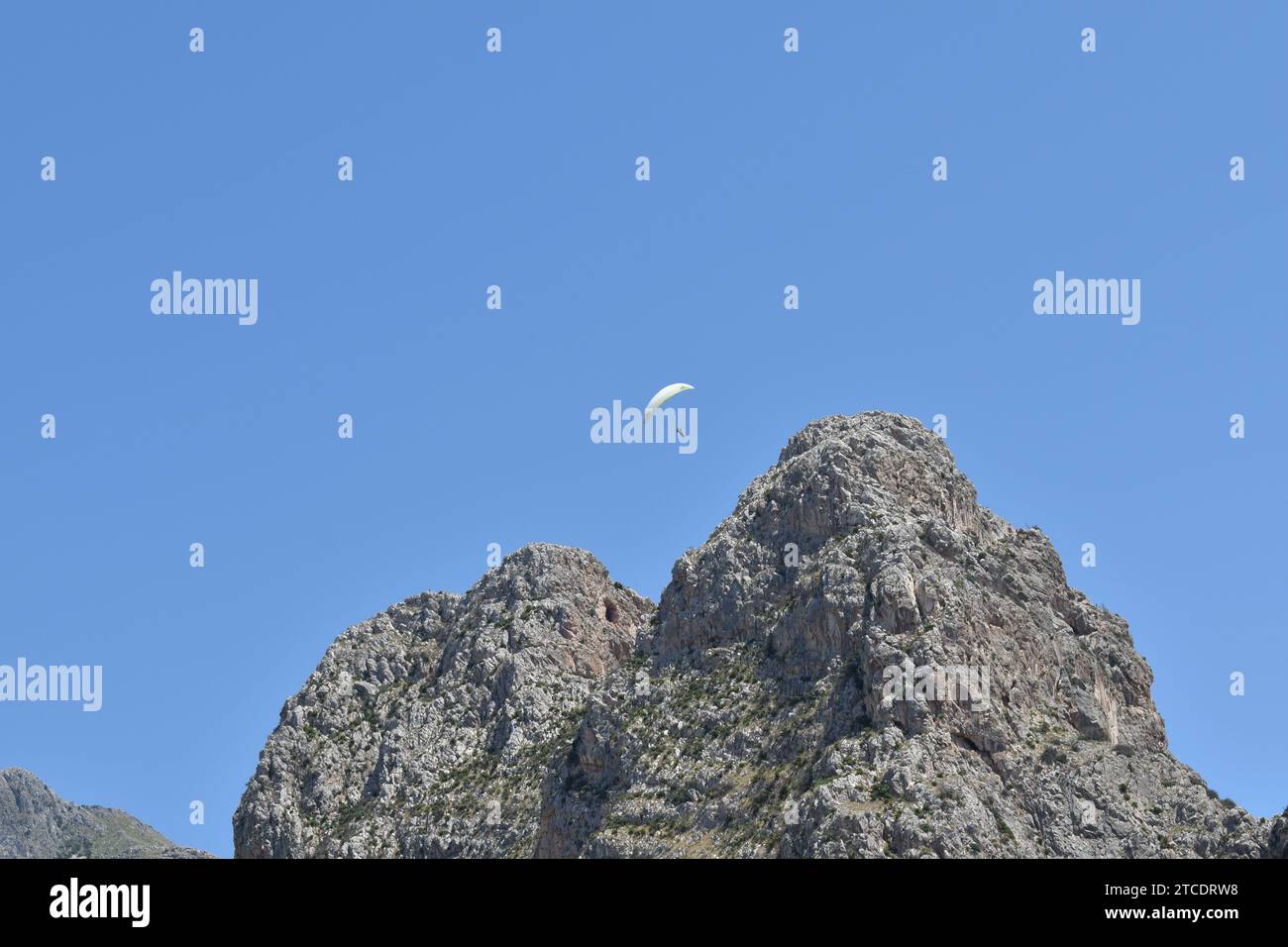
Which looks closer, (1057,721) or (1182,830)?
(1182,830)

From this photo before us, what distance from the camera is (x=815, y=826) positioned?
174250 millimetres
